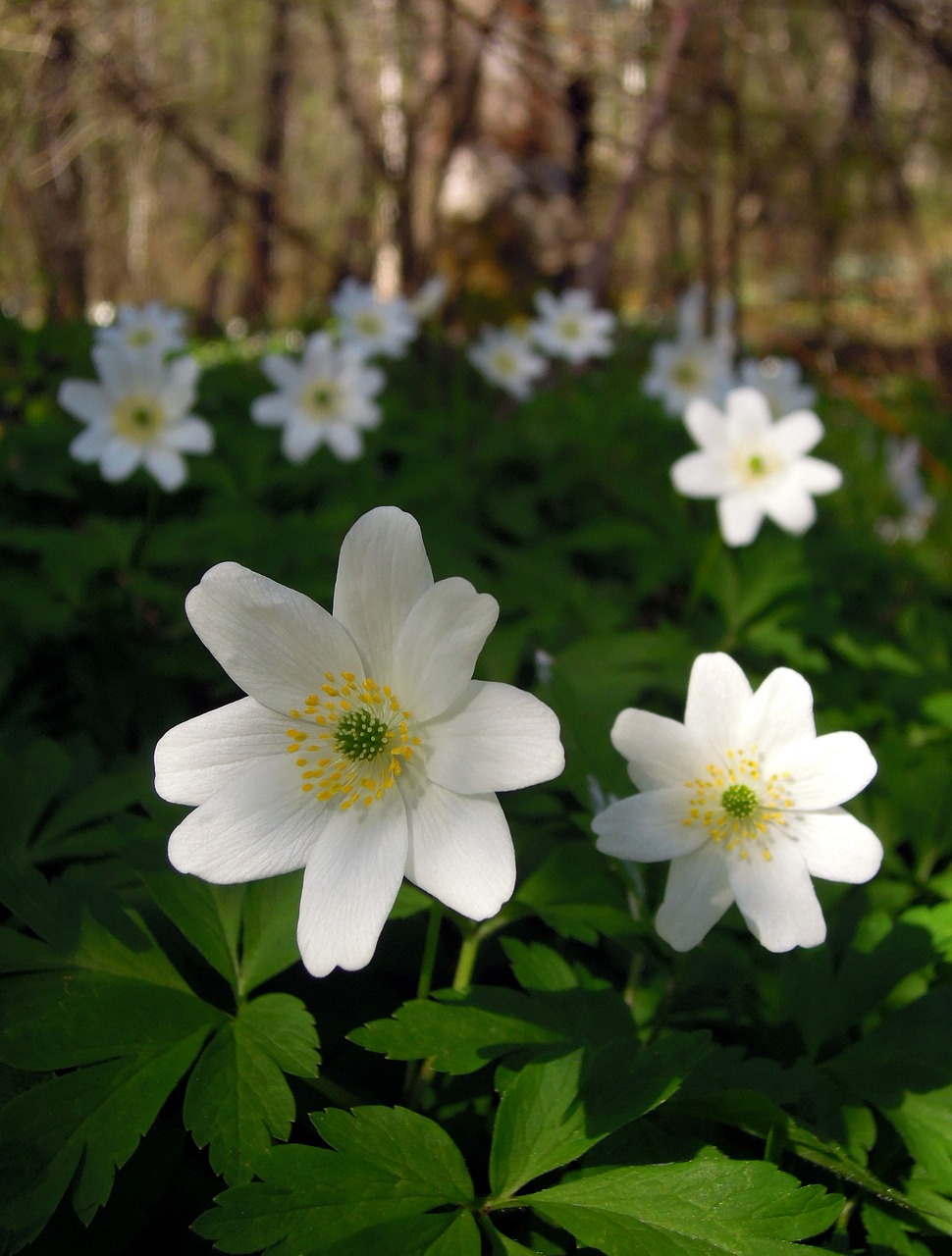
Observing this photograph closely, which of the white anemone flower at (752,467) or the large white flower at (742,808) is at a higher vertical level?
the white anemone flower at (752,467)

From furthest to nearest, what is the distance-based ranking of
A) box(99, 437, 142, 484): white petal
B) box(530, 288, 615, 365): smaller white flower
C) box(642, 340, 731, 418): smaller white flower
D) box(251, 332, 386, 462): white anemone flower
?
box(530, 288, 615, 365): smaller white flower < box(642, 340, 731, 418): smaller white flower < box(251, 332, 386, 462): white anemone flower < box(99, 437, 142, 484): white petal

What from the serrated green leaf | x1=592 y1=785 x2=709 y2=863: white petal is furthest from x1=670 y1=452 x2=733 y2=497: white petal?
the serrated green leaf

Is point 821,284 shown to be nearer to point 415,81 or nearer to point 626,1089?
point 415,81

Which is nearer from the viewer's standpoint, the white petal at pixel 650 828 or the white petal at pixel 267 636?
the white petal at pixel 267 636

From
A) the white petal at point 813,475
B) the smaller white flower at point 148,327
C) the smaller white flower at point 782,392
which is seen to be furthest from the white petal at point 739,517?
the smaller white flower at point 148,327

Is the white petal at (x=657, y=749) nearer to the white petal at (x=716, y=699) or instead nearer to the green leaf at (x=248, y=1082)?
the white petal at (x=716, y=699)

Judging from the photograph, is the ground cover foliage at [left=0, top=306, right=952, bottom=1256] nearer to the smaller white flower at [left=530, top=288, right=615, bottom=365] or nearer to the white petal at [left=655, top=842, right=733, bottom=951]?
the white petal at [left=655, top=842, right=733, bottom=951]

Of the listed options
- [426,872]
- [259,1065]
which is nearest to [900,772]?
[426,872]
